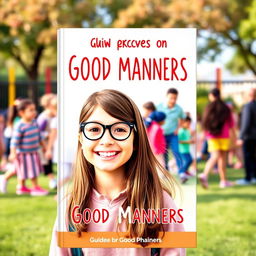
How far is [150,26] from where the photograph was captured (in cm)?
2534

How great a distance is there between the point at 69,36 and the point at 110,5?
2558 centimetres

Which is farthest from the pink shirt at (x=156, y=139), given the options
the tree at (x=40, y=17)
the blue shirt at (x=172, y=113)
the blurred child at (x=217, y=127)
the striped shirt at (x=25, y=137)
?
the tree at (x=40, y=17)

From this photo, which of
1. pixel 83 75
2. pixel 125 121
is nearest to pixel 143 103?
pixel 125 121

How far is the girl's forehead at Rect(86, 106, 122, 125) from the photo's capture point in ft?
9.86

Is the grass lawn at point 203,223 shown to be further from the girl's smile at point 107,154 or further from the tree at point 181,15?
the tree at point 181,15

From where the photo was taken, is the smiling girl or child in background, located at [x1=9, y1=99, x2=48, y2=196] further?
child in background, located at [x1=9, y1=99, x2=48, y2=196]

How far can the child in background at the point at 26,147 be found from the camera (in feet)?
28.6

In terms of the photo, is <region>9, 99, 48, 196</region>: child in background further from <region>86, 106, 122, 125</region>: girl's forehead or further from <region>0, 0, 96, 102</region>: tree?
<region>0, 0, 96, 102</region>: tree

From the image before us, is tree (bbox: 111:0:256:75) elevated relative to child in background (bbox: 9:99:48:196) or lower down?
elevated

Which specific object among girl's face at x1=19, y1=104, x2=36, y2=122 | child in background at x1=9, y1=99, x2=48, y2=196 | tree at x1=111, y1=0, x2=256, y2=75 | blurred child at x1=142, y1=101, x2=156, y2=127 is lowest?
blurred child at x1=142, y1=101, x2=156, y2=127

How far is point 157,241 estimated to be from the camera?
119 inches

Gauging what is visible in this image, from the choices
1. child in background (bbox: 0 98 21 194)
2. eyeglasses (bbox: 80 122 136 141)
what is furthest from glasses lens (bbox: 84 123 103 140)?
child in background (bbox: 0 98 21 194)

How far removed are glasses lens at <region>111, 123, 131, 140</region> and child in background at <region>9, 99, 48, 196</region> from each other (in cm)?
581

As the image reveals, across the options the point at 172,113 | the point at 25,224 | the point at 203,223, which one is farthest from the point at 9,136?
the point at 172,113
